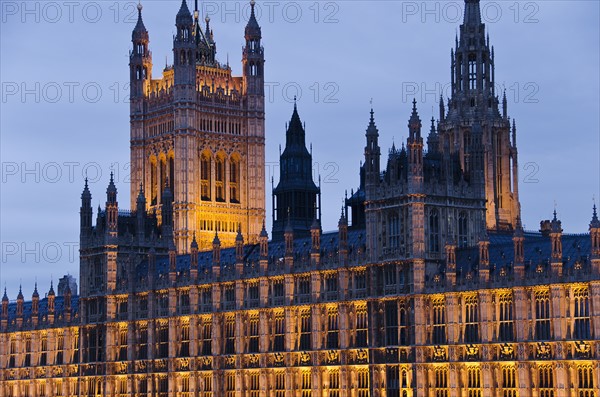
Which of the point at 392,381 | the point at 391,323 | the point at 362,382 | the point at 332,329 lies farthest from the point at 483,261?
the point at 332,329

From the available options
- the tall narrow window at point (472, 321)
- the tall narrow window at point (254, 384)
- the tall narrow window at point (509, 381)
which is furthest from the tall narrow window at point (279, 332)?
the tall narrow window at point (509, 381)

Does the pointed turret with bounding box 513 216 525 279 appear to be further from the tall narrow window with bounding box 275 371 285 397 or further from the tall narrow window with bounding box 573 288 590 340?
the tall narrow window with bounding box 275 371 285 397

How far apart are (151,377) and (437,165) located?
51.1 metres

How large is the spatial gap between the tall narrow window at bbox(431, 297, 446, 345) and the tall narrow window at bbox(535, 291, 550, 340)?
37.8 feet

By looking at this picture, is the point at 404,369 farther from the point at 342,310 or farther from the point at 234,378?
the point at 234,378

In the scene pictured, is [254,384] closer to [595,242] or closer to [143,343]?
[143,343]

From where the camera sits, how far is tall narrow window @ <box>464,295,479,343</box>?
14662 cm

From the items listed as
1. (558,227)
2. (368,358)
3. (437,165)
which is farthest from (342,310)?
(558,227)

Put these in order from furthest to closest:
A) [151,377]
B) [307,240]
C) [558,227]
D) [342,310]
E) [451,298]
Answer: [151,377] < [307,240] < [342,310] < [451,298] < [558,227]

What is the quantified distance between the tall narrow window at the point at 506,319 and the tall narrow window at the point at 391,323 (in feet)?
41.7

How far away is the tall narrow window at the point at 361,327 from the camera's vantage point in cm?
15862

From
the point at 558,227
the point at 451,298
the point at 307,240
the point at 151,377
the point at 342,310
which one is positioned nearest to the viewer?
the point at 558,227

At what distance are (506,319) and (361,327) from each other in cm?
1989

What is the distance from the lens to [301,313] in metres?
168
